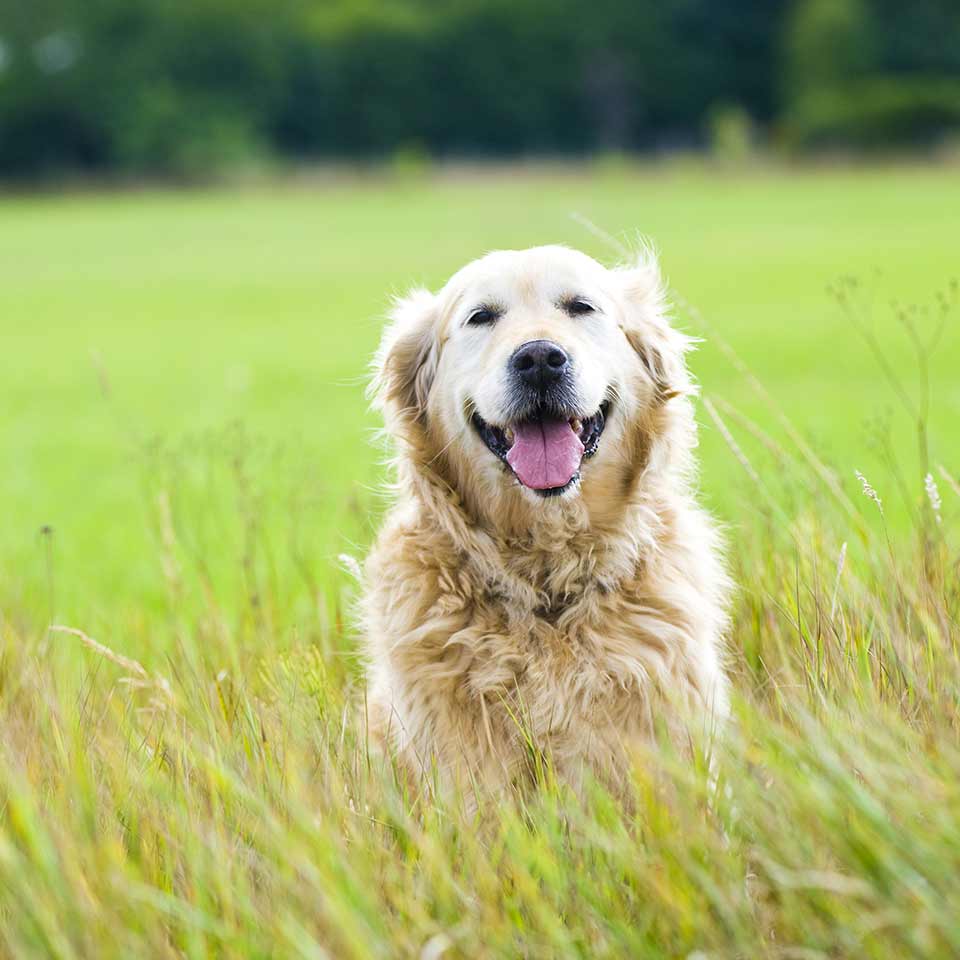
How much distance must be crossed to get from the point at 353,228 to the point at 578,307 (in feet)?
114

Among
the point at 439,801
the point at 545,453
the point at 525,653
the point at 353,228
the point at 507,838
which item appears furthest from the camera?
the point at 353,228

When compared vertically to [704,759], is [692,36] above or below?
above

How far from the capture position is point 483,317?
397 centimetres

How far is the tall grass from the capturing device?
218 cm

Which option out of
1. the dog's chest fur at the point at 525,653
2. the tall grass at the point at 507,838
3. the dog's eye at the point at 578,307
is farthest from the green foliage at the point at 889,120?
the tall grass at the point at 507,838

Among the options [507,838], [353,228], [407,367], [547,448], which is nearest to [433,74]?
[353,228]

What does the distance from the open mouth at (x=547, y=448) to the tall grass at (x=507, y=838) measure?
768mm

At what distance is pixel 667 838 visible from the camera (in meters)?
2.35

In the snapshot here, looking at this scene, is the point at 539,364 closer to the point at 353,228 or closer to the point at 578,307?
the point at 578,307

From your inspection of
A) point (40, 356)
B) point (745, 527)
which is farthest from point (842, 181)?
point (745, 527)

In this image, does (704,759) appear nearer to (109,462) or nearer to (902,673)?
(902,673)

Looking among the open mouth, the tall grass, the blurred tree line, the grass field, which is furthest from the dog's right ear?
the blurred tree line

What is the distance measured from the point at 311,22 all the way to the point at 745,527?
272 ft

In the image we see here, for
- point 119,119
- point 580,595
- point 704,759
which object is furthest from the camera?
point 119,119
